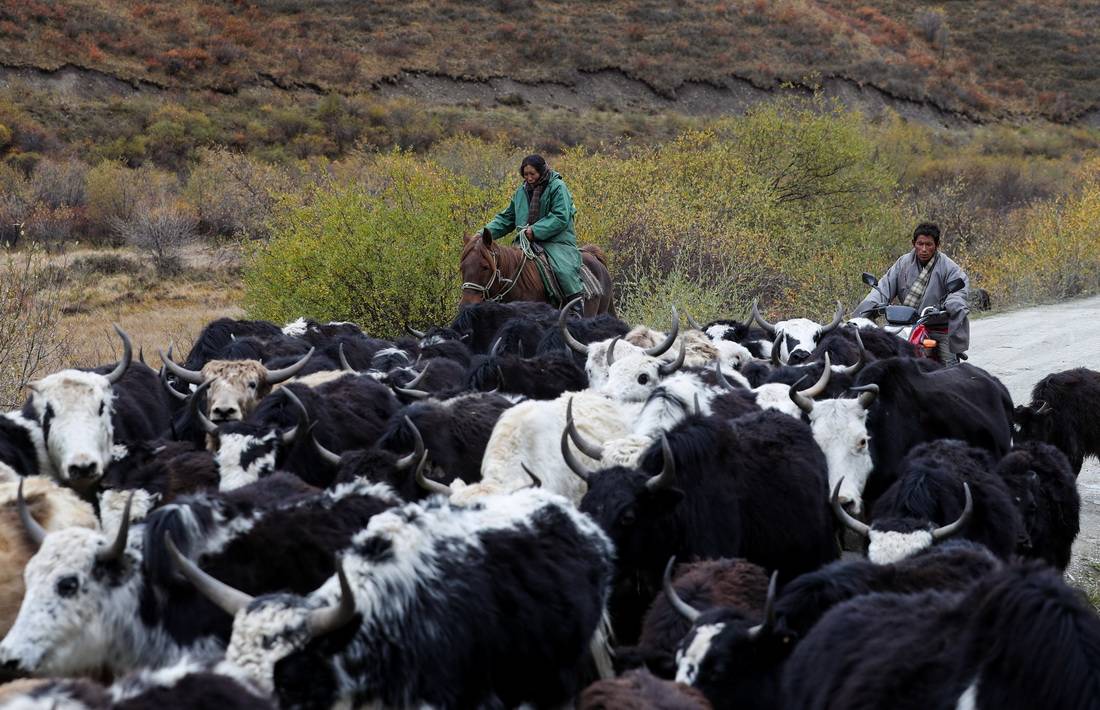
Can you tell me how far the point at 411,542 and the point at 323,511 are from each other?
1022 millimetres

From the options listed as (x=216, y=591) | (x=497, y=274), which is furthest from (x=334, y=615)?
(x=497, y=274)

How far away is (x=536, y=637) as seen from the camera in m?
5.08

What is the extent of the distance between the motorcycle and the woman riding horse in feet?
13.7

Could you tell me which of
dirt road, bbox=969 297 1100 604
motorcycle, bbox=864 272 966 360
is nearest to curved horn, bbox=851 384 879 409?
dirt road, bbox=969 297 1100 604

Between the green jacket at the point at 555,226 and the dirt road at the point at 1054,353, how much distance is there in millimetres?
5618

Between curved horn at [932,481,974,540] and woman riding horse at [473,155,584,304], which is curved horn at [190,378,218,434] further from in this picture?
woman riding horse at [473,155,584,304]

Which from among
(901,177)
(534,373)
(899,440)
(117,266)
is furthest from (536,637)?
(901,177)

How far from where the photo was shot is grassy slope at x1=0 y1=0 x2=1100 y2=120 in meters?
49.8

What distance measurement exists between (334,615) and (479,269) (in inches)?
396

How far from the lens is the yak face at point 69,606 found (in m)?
4.83

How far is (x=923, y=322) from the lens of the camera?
1172 centimetres

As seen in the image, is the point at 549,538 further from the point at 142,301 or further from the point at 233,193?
the point at 233,193

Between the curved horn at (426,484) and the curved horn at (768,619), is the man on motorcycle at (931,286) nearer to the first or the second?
the curved horn at (426,484)

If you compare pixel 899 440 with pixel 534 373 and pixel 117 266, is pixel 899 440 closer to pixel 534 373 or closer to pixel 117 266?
pixel 534 373
